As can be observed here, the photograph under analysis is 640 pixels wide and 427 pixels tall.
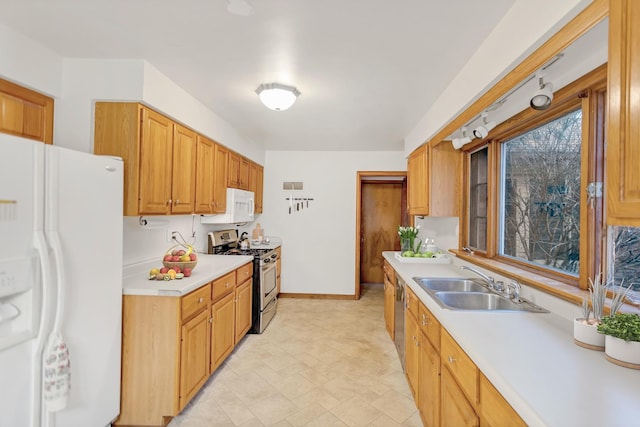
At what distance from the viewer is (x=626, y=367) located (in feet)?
3.57

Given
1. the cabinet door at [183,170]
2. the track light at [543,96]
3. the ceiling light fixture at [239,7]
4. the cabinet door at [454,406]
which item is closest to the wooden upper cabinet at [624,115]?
the track light at [543,96]

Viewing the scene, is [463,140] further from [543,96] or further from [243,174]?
[243,174]

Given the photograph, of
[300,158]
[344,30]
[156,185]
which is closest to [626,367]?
[344,30]

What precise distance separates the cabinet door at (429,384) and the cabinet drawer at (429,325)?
41 mm

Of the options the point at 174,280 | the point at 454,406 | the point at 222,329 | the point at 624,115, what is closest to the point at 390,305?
the point at 222,329

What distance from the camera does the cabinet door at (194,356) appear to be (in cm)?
209

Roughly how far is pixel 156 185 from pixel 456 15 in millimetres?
2206

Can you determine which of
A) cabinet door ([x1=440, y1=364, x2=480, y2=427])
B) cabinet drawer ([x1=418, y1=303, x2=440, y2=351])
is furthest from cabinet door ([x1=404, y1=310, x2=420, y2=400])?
cabinet door ([x1=440, y1=364, x2=480, y2=427])

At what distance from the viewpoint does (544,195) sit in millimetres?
2119

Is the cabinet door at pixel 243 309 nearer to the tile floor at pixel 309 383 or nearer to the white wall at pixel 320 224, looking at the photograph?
the tile floor at pixel 309 383

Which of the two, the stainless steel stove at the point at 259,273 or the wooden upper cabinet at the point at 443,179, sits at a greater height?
the wooden upper cabinet at the point at 443,179

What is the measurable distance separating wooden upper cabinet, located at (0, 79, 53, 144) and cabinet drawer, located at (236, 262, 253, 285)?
1793mm

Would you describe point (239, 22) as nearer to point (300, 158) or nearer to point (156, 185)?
point (156, 185)

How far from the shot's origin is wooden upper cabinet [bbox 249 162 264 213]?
14.9 feet
